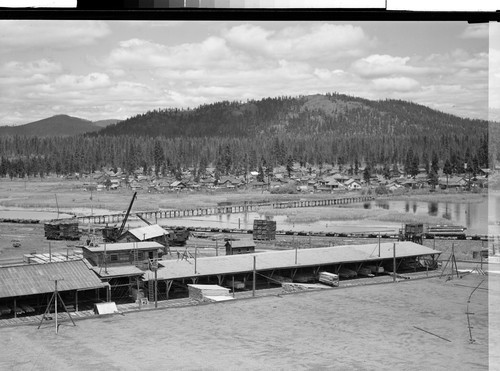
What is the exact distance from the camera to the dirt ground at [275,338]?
3611mm

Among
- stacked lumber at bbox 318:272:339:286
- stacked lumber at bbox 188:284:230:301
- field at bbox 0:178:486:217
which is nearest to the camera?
stacked lumber at bbox 188:284:230:301

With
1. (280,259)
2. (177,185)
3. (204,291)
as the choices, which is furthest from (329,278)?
(177,185)

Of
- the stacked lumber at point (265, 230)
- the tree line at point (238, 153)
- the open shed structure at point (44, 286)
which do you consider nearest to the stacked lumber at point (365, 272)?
the stacked lumber at point (265, 230)

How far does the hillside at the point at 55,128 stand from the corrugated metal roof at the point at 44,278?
13.6 feet

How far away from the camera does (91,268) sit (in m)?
5.43

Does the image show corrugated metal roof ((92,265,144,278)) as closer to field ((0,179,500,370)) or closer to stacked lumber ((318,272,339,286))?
field ((0,179,500,370))

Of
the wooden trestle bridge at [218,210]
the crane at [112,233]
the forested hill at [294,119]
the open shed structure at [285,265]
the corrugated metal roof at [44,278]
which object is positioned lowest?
the open shed structure at [285,265]

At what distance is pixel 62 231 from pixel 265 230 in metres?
3.12

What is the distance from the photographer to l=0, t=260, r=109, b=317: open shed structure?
15.3ft

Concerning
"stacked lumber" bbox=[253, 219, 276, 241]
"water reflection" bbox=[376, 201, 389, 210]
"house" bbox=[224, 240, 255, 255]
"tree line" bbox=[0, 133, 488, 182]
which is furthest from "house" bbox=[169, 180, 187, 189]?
"water reflection" bbox=[376, 201, 389, 210]

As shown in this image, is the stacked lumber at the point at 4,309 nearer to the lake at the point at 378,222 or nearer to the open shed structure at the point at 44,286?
the open shed structure at the point at 44,286

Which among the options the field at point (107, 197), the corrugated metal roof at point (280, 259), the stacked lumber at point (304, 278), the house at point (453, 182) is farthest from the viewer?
the field at point (107, 197)

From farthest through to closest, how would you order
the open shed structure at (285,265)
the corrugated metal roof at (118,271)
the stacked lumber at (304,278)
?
the stacked lumber at (304,278)
the open shed structure at (285,265)
the corrugated metal roof at (118,271)

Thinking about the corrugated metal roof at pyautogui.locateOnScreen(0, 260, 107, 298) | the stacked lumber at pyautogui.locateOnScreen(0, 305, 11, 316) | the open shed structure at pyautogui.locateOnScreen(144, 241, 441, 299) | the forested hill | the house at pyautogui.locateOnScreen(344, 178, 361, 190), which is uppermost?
the forested hill
